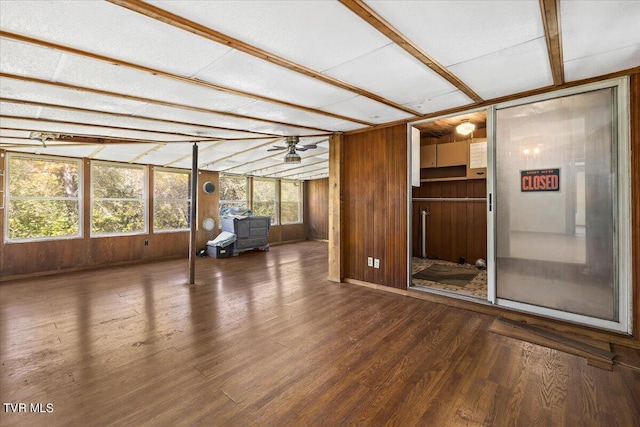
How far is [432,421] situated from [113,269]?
6.06 m

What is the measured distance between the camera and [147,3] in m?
1.34

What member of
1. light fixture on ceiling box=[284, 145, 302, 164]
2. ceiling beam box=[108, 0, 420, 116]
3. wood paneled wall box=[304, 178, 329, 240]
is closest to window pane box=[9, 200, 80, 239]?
light fixture on ceiling box=[284, 145, 302, 164]

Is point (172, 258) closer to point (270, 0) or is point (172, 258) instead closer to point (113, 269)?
point (113, 269)

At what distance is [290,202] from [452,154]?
5900 mm

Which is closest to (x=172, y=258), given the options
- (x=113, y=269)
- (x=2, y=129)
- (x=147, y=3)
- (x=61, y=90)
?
(x=113, y=269)

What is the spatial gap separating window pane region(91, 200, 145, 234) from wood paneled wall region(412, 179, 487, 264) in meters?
6.21

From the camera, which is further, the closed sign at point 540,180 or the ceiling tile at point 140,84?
the closed sign at point 540,180

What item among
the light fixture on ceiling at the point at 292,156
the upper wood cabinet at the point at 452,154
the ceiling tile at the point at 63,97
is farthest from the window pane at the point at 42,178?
the upper wood cabinet at the point at 452,154

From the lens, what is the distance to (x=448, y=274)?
452cm

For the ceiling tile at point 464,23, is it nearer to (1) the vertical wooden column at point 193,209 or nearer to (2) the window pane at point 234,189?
(1) the vertical wooden column at point 193,209

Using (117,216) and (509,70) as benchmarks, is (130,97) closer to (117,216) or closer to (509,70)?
(509,70)

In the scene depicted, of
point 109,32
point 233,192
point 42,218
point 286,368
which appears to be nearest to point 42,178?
point 42,218

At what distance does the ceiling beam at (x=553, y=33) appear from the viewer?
1.48 meters

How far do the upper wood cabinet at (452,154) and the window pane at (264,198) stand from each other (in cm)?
554
